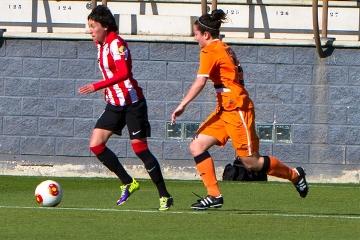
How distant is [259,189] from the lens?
17.3m

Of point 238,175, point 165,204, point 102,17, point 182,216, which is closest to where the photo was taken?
point 182,216

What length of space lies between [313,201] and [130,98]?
9.44 feet

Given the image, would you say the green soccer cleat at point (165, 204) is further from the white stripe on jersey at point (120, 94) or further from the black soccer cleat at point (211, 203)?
the white stripe on jersey at point (120, 94)

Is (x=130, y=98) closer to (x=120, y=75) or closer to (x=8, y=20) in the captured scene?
(x=120, y=75)

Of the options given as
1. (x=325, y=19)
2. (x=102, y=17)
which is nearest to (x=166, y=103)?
(x=325, y=19)

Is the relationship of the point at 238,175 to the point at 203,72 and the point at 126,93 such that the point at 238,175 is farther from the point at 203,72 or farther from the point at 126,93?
the point at 203,72

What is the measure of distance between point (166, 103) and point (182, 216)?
8745 millimetres

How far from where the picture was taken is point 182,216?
12.0 meters

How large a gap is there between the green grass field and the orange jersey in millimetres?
1021

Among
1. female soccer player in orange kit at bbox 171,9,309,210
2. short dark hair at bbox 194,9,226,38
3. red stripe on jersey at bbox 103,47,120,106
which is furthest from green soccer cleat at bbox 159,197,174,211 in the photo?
short dark hair at bbox 194,9,226,38

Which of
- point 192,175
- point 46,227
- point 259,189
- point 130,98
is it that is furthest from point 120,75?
point 192,175

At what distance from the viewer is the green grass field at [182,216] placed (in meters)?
10.5

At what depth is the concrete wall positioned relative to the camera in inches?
804

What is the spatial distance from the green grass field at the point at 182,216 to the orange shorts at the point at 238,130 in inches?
24.3
